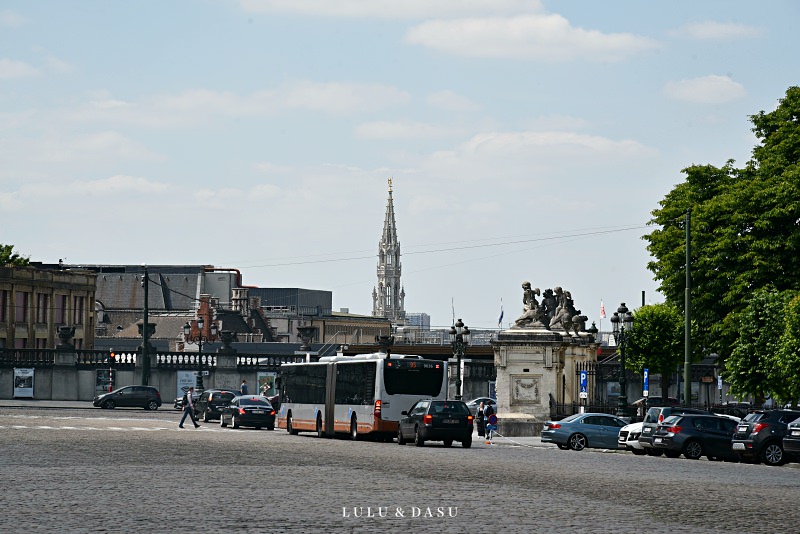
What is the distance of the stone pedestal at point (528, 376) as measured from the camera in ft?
168

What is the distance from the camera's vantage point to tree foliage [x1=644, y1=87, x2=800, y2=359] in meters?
53.4

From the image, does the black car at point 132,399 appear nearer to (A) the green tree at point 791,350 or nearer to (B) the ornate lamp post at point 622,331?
(B) the ornate lamp post at point 622,331

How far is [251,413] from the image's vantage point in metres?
56.0

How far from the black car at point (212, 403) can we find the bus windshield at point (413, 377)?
62.9ft

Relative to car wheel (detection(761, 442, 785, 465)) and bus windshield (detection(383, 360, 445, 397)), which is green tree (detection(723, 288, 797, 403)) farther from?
car wheel (detection(761, 442, 785, 465))

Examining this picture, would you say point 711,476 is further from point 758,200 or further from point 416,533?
point 758,200

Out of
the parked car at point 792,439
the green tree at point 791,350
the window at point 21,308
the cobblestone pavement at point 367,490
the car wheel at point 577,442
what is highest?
the window at point 21,308

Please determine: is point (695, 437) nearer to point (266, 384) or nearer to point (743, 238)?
point (743, 238)

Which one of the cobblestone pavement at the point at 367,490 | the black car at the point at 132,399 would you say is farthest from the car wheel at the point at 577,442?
the black car at the point at 132,399

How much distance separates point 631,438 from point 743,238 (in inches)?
664

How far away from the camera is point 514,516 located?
17.2 meters

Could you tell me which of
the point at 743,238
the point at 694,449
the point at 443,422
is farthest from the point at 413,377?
the point at 743,238

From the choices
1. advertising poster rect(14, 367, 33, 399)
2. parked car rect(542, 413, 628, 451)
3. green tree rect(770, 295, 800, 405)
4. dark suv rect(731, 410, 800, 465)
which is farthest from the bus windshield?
advertising poster rect(14, 367, 33, 399)

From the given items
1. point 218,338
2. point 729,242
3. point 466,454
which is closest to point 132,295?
point 218,338
